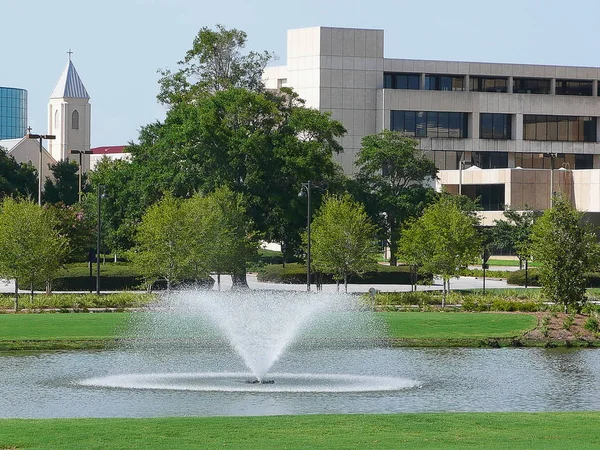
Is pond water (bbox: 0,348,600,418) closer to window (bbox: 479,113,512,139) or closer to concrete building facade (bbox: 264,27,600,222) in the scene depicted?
concrete building facade (bbox: 264,27,600,222)

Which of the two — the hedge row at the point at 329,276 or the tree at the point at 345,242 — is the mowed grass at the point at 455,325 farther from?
the hedge row at the point at 329,276

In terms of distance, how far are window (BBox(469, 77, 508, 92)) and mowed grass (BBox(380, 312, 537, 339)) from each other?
211 ft

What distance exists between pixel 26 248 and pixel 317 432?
2998 cm

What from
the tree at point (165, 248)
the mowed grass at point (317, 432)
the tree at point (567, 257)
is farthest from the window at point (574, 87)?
the mowed grass at point (317, 432)

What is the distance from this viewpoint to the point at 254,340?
100 feet

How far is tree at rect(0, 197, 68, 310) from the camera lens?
46.7 meters

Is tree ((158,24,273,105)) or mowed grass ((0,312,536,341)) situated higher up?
tree ((158,24,273,105))

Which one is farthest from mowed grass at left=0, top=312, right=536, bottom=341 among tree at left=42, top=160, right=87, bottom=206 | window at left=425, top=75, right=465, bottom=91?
tree at left=42, top=160, right=87, bottom=206

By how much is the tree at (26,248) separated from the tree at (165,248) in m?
4.66

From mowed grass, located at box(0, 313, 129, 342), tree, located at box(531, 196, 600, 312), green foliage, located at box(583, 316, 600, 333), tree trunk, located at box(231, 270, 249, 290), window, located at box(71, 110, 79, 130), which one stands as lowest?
mowed grass, located at box(0, 313, 129, 342)

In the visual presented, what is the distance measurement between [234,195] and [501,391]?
36.2m

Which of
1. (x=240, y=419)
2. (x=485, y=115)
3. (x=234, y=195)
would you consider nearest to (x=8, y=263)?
(x=234, y=195)

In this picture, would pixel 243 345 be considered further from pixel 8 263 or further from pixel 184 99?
pixel 184 99

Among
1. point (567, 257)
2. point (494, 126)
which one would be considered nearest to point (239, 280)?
point (567, 257)
